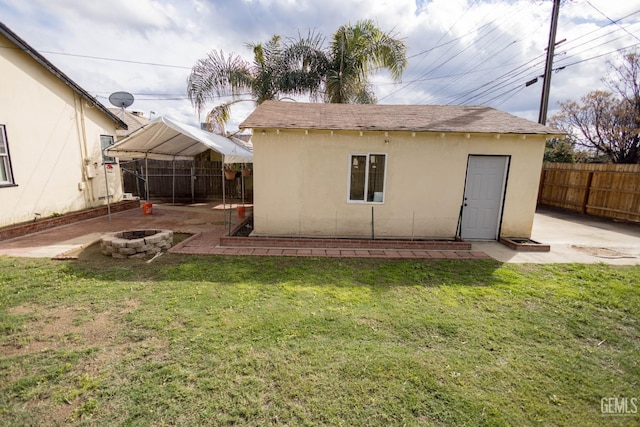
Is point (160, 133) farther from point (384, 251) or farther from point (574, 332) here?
point (574, 332)

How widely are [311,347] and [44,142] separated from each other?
401 inches

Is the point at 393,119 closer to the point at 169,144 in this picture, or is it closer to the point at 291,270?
the point at 291,270

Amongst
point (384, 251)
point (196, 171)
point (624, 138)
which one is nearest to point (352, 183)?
point (384, 251)

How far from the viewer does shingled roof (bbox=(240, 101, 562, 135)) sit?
7000mm

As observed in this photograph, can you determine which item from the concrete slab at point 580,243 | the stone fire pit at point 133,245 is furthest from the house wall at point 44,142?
the concrete slab at point 580,243

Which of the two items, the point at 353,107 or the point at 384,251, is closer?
the point at 384,251

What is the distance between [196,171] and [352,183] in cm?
1087

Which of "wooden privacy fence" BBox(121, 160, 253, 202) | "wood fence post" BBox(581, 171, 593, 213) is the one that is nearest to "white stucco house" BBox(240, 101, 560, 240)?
"wood fence post" BBox(581, 171, 593, 213)

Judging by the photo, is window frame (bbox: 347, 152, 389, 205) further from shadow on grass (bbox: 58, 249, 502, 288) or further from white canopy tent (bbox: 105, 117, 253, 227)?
white canopy tent (bbox: 105, 117, 253, 227)

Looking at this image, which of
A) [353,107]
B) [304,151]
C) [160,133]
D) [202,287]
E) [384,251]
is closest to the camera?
[202,287]

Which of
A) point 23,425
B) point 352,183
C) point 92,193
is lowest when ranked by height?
point 23,425

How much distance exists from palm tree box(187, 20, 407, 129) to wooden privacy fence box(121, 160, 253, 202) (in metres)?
3.33

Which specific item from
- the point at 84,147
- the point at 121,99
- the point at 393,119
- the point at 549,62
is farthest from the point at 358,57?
the point at 84,147

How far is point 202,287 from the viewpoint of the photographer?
15.3ft
